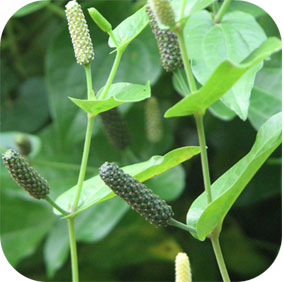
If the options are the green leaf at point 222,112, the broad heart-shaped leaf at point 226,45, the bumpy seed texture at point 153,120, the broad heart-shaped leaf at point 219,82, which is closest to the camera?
the broad heart-shaped leaf at point 219,82

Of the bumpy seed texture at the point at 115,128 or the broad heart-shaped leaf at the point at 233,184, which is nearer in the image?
the broad heart-shaped leaf at the point at 233,184

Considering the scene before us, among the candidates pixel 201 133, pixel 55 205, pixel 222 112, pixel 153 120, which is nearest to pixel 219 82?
pixel 201 133

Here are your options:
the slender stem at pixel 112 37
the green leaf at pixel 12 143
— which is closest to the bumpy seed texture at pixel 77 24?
the slender stem at pixel 112 37

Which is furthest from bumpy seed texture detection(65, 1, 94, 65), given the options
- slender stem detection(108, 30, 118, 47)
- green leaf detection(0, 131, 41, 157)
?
green leaf detection(0, 131, 41, 157)

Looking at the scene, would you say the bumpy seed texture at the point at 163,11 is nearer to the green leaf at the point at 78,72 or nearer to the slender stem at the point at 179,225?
the slender stem at the point at 179,225

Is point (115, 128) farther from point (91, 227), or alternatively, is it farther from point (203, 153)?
point (203, 153)

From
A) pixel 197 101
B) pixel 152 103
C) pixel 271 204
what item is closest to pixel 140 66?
pixel 152 103

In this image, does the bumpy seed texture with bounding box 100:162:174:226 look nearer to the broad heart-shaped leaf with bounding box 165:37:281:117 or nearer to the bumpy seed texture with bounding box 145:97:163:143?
the broad heart-shaped leaf with bounding box 165:37:281:117
